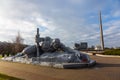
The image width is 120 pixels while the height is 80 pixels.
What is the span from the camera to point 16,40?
38875 millimetres

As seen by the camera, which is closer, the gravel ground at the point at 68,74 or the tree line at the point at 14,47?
the gravel ground at the point at 68,74

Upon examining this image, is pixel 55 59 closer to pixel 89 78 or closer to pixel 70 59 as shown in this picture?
pixel 70 59

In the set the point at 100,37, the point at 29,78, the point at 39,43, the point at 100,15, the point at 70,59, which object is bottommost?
the point at 29,78

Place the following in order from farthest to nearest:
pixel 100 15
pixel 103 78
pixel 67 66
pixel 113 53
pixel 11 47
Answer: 1. pixel 100 15
2. pixel 11 47
3. pixel 113 53
4. pixel 67 66
5. pixel 103 78

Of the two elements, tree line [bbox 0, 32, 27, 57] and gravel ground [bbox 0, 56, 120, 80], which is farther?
tree line [bbox 0, 32, 27, 57]

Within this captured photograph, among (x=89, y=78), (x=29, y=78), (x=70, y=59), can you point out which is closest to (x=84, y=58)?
(x=70, y=59)

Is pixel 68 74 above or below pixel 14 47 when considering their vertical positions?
below

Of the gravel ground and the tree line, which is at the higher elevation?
the tree line

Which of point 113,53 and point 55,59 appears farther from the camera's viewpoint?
point 113,53

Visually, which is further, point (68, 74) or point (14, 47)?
point (14, 47)

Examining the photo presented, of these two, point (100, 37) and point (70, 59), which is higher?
point (100, 37)

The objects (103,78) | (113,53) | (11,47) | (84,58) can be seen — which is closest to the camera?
(103,78)

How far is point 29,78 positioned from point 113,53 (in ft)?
63.8

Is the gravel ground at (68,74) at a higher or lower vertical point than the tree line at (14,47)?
lower
